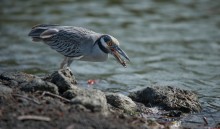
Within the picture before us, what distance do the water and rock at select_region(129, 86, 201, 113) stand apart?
408 mm

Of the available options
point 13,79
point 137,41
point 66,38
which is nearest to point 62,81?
point 13,79

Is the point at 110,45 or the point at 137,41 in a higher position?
the point at 110,45

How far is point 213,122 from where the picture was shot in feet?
28.6

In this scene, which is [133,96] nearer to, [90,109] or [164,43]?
[90,109]

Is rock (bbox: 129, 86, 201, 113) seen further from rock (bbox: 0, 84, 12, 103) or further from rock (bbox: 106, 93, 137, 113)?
rock (bbox: 0, 84, 12, 103)

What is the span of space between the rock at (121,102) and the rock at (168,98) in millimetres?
599

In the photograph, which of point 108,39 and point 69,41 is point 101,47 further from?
point 69,41

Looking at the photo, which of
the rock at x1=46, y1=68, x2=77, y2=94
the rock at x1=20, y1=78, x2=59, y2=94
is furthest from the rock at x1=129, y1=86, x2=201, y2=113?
the rock at x1=20, y1=78, x2=59, y2=94

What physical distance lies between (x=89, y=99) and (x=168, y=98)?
210 cm

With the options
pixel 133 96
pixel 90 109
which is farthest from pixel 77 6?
pixel 90 109

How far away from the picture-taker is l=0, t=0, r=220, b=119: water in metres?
12.2

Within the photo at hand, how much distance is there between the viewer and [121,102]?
8.65 m

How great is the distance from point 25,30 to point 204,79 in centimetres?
729

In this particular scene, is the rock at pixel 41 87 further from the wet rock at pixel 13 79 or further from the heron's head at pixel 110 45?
the heron's head at pixel 110 45
